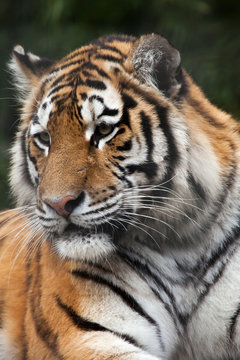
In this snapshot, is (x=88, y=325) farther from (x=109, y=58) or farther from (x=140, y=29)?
(x=140, y=29)

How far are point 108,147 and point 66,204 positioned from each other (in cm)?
25

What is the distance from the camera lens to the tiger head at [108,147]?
216 centimetres

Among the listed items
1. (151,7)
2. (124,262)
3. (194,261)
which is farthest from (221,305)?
(151,7)

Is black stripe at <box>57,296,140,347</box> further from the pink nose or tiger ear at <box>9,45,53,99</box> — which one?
tiger ear at <box>9,45,53,99</box>

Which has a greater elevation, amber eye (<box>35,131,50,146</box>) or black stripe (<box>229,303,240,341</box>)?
amber eye (<box>35,131,50,146</box>)

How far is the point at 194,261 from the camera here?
244 cm

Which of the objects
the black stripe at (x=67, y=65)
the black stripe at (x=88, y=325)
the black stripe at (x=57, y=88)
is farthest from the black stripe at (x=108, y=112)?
the black stripe at (x=88, y=325)

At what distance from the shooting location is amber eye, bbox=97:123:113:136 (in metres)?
2.23

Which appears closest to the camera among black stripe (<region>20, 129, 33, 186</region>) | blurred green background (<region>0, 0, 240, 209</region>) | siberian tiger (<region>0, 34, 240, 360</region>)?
siberian tiger (<region>0, 34, 240, 360</region>)

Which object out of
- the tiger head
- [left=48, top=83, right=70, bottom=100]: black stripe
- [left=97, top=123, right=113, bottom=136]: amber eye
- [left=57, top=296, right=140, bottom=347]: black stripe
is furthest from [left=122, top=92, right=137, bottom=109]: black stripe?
[left=57, top=296, right=140, bottom=347]: black stripe

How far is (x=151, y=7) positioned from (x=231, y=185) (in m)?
3.73

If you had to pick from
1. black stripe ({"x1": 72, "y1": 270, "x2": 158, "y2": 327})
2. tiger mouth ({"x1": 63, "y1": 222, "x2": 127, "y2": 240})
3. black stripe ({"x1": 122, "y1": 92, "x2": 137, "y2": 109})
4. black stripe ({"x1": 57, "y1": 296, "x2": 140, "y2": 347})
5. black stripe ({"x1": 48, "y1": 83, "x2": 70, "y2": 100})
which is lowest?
black stripe ({"x1": 57, "y1": 296, "x2": 140, "y2": 347})

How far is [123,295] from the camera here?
2.33 m

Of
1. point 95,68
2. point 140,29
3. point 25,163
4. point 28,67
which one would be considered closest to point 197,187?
point 95,68
